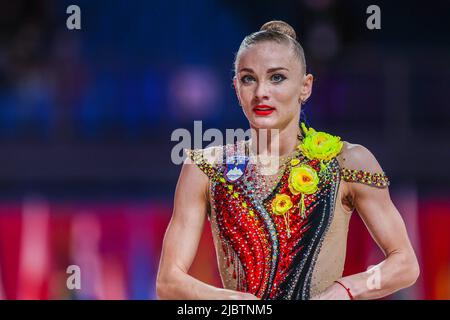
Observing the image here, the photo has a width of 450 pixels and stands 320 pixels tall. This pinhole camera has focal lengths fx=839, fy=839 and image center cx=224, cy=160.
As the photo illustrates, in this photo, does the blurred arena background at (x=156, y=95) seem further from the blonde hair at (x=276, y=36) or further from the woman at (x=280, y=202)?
the blonde hair at (x=276, y=36)

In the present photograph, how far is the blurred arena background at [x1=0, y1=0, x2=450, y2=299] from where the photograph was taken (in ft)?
15.5

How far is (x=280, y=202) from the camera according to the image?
2.18m

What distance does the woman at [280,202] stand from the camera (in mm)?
2111

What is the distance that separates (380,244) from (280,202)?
10.9 inches

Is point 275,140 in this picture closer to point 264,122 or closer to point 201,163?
point 264,122

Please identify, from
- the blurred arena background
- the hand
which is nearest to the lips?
the hand

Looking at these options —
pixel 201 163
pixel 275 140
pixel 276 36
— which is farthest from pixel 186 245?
pixel 276 36

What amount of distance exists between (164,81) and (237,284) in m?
3.10

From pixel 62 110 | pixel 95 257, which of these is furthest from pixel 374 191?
pixel 62 110

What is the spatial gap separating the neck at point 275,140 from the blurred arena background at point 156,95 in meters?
2.12

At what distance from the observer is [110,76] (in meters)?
5.16

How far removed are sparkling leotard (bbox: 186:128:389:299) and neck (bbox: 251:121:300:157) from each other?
0.03 m

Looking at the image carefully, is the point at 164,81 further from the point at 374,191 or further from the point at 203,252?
the point at 374,191

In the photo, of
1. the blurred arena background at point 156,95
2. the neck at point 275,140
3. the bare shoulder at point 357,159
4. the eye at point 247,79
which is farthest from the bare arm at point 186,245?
the blurred arena background at point 156,95
